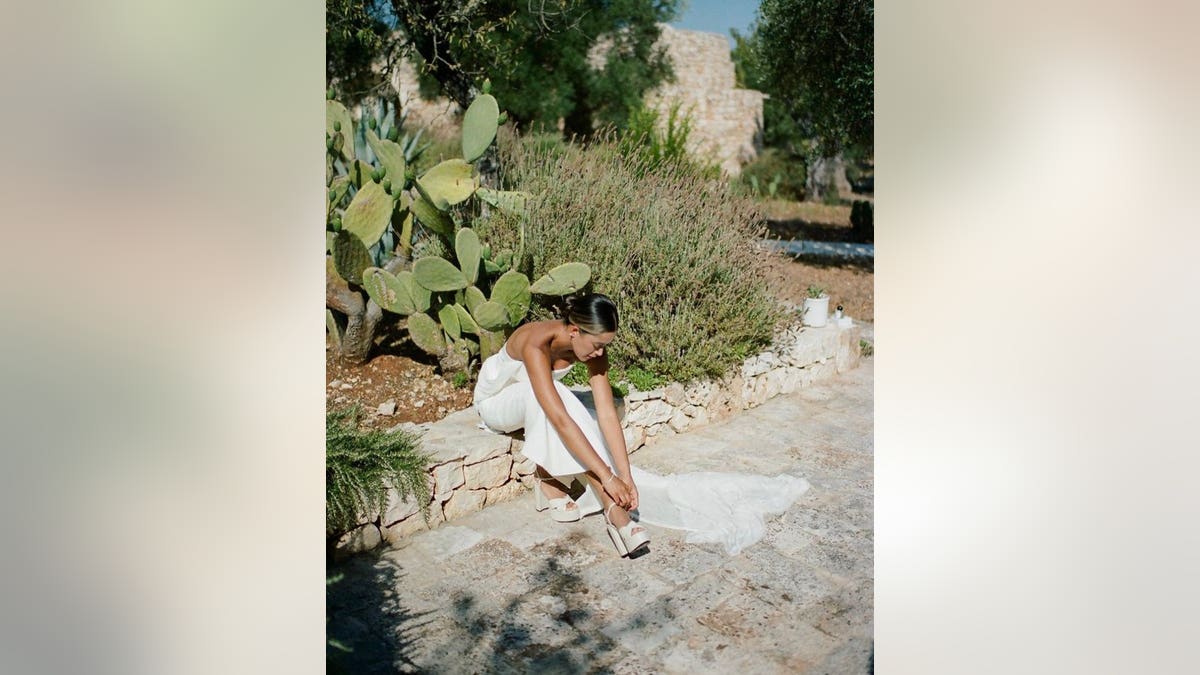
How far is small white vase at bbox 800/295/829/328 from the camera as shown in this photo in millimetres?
3967

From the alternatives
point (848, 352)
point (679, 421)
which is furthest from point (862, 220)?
point (679, 421)

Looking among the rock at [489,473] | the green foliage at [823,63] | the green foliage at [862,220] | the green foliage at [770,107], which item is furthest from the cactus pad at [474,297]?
the green foliage at [862,220]

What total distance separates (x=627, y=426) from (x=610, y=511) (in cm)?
31

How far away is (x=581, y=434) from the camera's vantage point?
3594 millimetres

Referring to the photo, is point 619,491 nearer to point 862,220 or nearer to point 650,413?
point 650,413

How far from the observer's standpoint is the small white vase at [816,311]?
3967 mm

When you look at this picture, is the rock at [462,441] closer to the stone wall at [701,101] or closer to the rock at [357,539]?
the rock at [357,539]

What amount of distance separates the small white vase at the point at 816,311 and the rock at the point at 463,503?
136cm

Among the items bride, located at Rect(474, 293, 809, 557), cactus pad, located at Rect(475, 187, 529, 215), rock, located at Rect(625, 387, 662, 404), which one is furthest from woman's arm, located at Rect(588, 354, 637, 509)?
cactus pad, located at Rect(475, 187, 529, 215)
